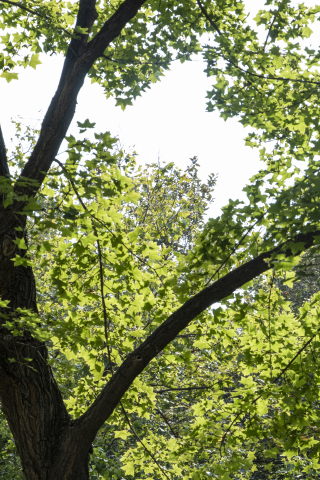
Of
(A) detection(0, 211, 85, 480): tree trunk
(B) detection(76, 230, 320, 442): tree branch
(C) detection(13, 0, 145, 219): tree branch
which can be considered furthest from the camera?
(C) detection(13, 0, 145, 219): tree branch

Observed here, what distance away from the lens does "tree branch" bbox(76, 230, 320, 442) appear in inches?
103

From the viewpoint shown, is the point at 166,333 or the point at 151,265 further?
the point at 151,265

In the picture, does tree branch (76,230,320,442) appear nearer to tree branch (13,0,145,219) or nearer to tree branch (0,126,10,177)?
tree branch (13,0,145,219)

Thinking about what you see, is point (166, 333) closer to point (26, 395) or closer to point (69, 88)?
point (26, 395)

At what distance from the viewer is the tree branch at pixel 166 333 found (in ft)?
8.60

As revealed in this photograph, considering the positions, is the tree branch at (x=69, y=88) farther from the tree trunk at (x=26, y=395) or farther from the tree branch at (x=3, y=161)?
the tree trunk at (x=26, y=395)

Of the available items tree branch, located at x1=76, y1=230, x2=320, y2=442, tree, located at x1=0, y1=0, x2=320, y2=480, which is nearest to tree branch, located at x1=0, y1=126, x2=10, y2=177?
tree, located at x1=0, y1=0, x2=320, y2=480

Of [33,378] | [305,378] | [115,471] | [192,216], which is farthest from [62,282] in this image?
[192,216]

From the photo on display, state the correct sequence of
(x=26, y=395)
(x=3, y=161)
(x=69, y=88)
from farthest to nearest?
(x=69, y=88)
(x=3, y=161)
(x=26, y=395)

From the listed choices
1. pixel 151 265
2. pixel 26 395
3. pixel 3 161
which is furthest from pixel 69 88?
pixel 26 395

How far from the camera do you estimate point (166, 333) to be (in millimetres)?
2688

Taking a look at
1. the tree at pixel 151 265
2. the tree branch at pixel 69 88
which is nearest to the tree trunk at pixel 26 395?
the tree at pixel 151 265

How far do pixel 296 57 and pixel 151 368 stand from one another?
4.71m

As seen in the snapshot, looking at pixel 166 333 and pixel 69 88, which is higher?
pixel 69 88
